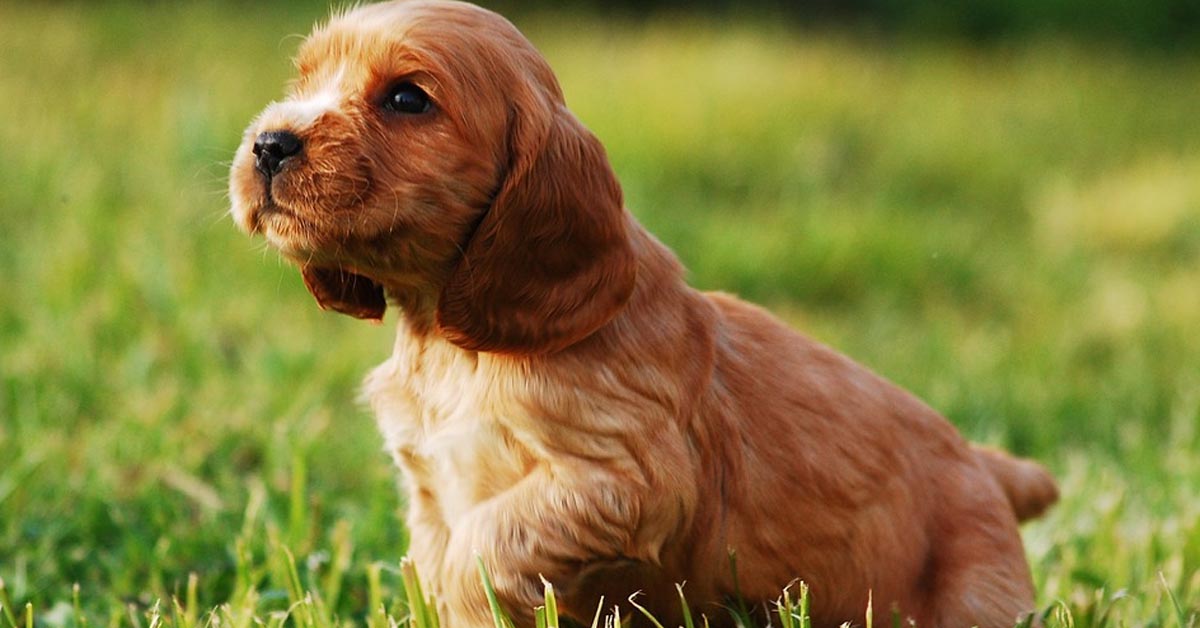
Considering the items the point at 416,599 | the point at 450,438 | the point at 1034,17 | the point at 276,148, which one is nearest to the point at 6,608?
the point at 416,599

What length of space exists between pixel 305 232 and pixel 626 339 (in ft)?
2.06

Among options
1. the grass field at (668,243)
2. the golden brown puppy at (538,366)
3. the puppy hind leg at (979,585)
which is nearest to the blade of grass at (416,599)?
the golden brown puppy at (538,366)

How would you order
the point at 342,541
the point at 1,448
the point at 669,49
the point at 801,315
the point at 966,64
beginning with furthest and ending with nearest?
the point at 966,64, the point at 669,49, the point at 801,315, the point at 1,448, the point at 342,541

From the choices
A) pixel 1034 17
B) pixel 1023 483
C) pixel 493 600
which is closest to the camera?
pixel 493 600

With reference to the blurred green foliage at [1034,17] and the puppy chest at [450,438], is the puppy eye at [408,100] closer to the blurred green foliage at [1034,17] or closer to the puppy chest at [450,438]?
the puppy chest at [450,438]

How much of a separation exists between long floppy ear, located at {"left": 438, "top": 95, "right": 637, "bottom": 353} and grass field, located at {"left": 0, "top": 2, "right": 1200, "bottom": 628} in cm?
→ 45

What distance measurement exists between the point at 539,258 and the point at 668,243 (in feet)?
14.2

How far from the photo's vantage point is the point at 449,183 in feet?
8.75

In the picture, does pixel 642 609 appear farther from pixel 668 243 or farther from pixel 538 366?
pixel 668 243

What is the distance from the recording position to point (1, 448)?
4277mm

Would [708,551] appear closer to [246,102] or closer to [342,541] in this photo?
[342,541]

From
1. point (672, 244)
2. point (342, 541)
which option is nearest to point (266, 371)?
point (342, 541)

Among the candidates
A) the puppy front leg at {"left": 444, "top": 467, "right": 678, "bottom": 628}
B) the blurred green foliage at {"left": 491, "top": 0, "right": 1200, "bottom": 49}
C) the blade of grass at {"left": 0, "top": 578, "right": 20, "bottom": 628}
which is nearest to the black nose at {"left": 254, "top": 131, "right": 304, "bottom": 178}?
the puppy front leg at {"left": 444, "top": 467, "right": 678, "bottom": 628}

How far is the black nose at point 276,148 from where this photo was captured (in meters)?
2.64
